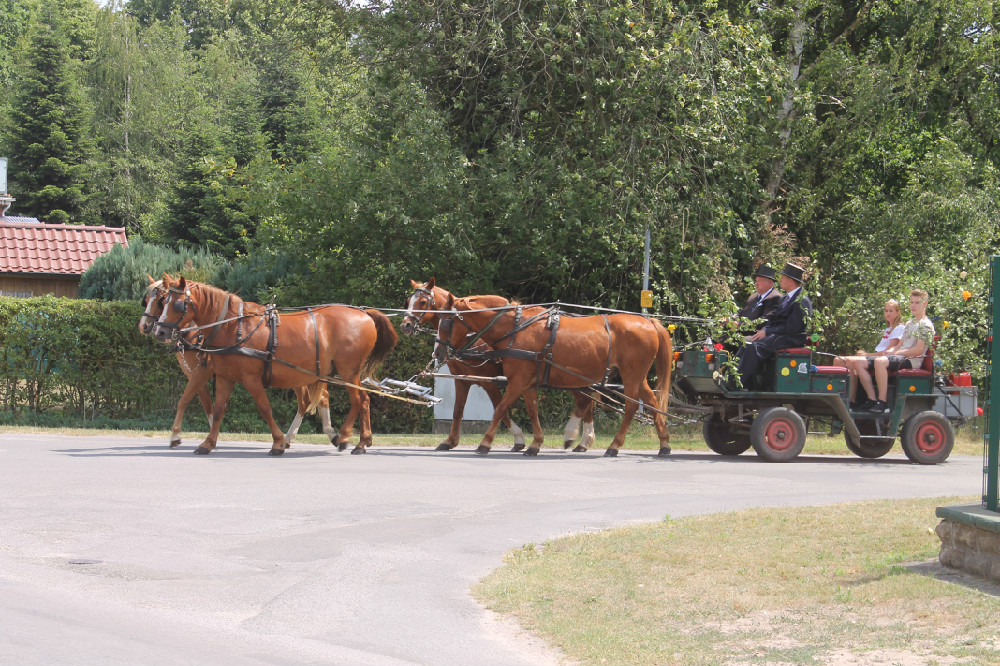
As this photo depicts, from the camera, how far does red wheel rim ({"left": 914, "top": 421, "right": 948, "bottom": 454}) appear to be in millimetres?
15836

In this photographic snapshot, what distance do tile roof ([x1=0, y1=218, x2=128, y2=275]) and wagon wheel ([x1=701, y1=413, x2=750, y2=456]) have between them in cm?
1977

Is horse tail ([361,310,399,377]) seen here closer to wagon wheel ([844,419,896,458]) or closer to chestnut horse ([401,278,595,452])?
chestnut horse ([401,278,595,452])

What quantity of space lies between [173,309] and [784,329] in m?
8.04

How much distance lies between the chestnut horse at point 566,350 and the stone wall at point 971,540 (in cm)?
822

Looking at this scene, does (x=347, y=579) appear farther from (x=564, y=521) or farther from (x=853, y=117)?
(x=853, y=117)

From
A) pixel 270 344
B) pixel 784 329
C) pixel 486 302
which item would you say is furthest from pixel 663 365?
pixel 270 344

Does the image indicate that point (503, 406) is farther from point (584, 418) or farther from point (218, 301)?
point (218, 301)

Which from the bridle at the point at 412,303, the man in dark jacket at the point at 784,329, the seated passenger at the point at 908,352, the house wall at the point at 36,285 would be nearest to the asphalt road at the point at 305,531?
the seated passenger at the point at 908,352

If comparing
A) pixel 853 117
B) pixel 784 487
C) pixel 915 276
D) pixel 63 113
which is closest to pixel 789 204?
pixel 853 117

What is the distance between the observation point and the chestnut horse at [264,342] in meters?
14.6

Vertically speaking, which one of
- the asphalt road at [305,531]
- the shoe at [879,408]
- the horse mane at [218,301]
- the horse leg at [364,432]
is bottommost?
the asphalt road at [305,531]

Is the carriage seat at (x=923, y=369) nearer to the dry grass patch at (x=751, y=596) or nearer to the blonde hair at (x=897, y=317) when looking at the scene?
the blonde hair at (x=897, y=317)

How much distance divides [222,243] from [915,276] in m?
24.7

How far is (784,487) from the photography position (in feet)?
41.4
